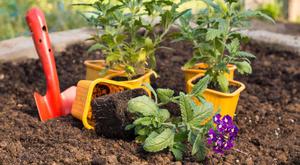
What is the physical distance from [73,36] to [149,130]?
197 centimetres

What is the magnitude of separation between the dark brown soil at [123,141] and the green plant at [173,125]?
0.23 ft

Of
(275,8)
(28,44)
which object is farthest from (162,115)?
(275,8)

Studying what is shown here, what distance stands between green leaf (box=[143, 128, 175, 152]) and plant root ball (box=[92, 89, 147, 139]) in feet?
0.71

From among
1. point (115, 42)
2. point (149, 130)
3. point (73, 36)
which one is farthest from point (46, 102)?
point (73, 36)

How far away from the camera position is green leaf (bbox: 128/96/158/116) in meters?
2.19

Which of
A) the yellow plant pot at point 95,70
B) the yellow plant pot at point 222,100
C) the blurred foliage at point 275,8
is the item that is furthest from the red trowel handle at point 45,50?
the blurred foliage at point 275,8

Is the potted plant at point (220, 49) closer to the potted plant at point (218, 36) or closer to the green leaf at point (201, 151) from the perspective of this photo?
the potted plant at point (218, 36)

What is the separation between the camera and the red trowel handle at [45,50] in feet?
8.57

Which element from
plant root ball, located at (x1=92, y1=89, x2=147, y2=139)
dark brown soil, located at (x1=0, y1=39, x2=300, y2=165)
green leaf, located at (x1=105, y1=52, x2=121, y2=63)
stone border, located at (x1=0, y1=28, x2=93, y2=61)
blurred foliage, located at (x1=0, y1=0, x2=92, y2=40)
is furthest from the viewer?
blurred foliage, located at (x1=0, y1=0, x2=92, y2=40)

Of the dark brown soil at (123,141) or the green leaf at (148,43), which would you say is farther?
the green leaf at (148,43)

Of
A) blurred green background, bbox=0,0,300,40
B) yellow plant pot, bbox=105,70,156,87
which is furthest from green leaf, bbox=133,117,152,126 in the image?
blurred green background, bbox=0,0,300,40

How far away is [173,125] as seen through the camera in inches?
87.7

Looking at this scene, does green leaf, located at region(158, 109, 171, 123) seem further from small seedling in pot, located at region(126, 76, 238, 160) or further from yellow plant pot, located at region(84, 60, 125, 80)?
yellow plant pot, located at region(84, 60, 125, 80)

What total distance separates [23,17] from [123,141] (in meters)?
2.92
